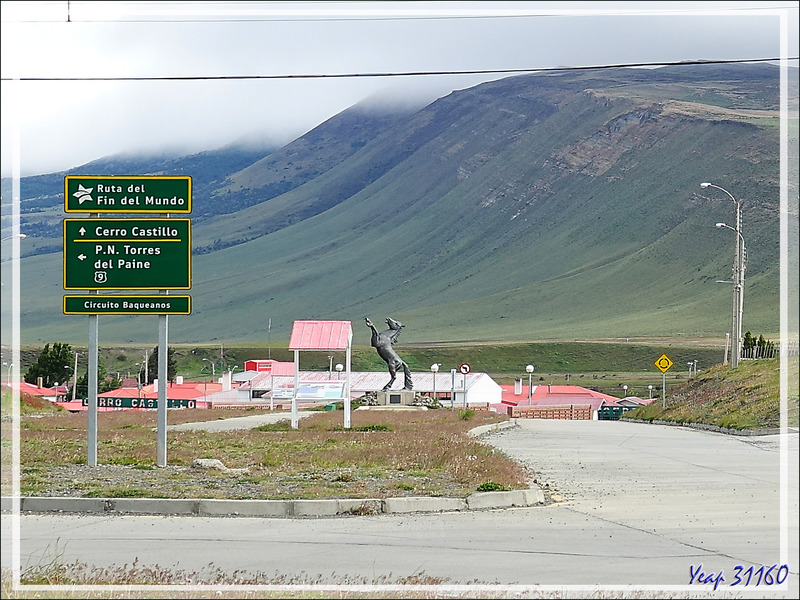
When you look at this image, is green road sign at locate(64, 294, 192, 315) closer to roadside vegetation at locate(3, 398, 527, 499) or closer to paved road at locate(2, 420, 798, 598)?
roadside vegetation at locate(3, 398, 527, 499)

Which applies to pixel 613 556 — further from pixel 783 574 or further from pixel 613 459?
pixel 613 459

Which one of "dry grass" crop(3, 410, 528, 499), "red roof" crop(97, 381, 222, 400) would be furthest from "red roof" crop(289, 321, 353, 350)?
"red roof" crop(97, 381, 222, 400)

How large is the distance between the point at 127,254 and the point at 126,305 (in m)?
0.86

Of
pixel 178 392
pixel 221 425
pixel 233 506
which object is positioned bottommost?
pixel 178 392

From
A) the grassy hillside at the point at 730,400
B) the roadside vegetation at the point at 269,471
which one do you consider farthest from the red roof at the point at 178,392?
the roadside vegetation at the point at 269,471

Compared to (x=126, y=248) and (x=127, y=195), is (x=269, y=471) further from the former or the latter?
(x=127, y=195)

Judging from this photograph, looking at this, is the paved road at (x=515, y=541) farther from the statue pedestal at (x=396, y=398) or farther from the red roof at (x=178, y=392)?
the red roof at (x=178, y=392)

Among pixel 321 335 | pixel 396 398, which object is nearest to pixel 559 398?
pixel 396 398

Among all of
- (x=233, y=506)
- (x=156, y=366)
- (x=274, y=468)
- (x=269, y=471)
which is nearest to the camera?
(x=233, y=506)

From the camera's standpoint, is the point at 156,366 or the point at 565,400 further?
the point at 156,366

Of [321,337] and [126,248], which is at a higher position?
[126,248]

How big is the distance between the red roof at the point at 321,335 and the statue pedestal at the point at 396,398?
22.5 meters

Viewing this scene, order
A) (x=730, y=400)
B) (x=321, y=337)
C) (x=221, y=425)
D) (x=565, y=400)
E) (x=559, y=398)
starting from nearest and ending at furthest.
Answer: (x=321, y=337), (x=730, y=400), (x=221, y=425), (x=565, y=400), (x=559, y=398)

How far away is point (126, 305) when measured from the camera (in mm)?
17828
